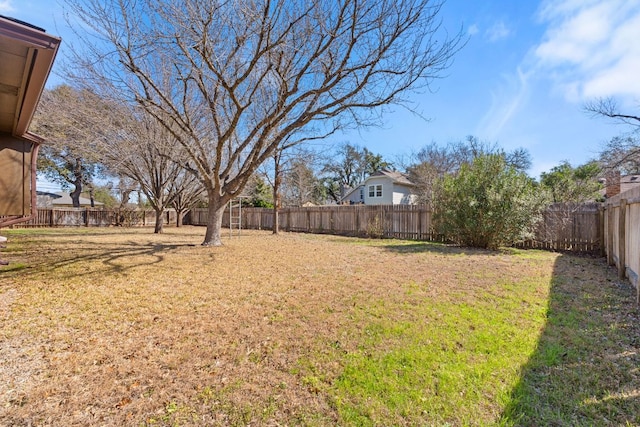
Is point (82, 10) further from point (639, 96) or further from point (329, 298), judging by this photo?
point (639, 96)

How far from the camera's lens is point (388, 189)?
961 inches

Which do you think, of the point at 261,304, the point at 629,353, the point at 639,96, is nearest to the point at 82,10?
the point at 261,304

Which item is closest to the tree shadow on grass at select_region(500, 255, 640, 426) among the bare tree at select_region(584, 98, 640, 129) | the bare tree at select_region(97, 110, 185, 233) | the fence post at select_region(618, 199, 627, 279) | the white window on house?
the fence post at select_region(618, 199, 627, 279)

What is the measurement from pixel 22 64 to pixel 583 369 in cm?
475

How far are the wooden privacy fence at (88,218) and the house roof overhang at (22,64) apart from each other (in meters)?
22.0

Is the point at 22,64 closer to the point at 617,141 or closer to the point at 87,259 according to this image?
the point at 87,259

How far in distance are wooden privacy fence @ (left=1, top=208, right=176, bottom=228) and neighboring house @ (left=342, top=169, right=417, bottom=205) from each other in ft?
62.6

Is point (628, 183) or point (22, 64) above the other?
point (628, 183)

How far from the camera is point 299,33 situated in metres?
6.23

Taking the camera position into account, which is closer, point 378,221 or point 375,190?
point 378,221

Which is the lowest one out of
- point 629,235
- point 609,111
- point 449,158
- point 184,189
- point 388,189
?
point 629,235

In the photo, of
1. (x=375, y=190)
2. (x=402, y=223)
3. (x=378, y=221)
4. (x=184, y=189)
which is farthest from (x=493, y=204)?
(x=375, y=190)

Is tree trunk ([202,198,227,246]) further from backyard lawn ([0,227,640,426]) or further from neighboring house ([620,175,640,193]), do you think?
neighboring house ([620,175,640,193])

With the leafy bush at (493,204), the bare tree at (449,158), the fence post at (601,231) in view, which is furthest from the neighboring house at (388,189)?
the fence post at (601,231)
